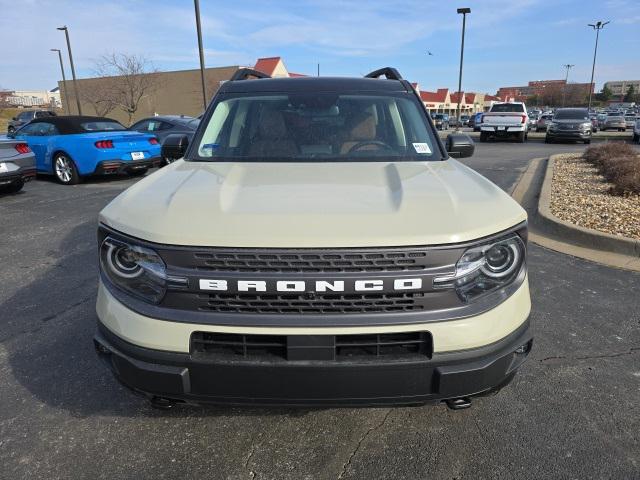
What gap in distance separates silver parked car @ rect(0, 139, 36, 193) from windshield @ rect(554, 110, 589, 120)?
23087mm

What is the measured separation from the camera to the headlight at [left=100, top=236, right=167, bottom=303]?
1.98m

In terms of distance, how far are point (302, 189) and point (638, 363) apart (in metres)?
2.56

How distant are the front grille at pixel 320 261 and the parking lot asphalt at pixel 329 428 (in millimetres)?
1005

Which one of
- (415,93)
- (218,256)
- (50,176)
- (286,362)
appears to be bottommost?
(50,176)

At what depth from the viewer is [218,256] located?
1.90 metres

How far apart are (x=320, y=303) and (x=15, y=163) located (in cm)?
915

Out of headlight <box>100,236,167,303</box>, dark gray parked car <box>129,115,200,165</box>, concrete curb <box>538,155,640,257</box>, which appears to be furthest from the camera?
dark gray parked car <box>129,115,200,165</box>

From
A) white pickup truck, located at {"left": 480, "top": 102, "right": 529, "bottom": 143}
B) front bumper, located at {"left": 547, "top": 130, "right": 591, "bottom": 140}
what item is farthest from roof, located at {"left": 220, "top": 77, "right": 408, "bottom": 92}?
front bumper, located at {"left": 547, "top": 130, "right": 591, "bottom": 140}

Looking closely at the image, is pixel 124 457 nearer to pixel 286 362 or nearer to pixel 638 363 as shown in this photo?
pixel 286 362

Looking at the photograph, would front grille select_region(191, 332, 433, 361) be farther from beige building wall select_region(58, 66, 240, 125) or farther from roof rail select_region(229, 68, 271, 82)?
beige building wall select_region(58, 66, 240, 125)

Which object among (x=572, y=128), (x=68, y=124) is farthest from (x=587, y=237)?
(x=572, y=128)

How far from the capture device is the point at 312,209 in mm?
2045

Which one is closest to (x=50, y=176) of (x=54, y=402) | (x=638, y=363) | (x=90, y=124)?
(x=90, y=124)

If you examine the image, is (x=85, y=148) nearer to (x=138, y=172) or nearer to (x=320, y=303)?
(x=138, y=172)
